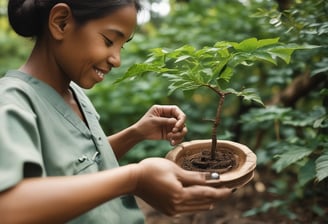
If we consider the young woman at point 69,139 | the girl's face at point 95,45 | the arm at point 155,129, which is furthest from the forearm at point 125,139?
the girl's face at point 95,45

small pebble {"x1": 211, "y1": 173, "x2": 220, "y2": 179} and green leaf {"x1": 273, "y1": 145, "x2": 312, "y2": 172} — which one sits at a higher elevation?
small pebble {"x1": 211, "y1": 173, "x2": 220, "y2": 179}

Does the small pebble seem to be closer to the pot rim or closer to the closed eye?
the pot rim

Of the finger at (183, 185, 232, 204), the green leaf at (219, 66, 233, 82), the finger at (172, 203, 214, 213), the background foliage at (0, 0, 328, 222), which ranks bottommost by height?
the background foliage at (0, 0, 328, 222)

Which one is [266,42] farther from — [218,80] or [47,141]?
[47,141]

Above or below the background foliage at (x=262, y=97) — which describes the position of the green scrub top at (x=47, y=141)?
above

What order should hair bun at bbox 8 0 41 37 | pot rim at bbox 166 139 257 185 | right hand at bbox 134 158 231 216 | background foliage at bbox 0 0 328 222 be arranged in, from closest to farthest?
right hand at bbox 134 158 231 216, pot rim at bbox 166 139 257 185, hair bun at bbox 8 0 41 37, background foliage at bbox 0 0 328 222

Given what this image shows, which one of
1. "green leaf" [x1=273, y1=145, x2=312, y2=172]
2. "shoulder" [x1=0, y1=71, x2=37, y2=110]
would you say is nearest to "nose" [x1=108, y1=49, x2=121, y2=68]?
"shoulder" [x1=0, y1=71, x2=37, y2=110]

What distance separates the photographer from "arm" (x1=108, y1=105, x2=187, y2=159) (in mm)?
1558

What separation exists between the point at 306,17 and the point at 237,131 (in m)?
1.61

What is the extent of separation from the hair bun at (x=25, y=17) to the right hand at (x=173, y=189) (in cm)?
62

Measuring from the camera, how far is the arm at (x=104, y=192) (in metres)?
0.97

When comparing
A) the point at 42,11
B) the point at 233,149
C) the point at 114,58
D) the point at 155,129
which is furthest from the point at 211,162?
the point at 42,11

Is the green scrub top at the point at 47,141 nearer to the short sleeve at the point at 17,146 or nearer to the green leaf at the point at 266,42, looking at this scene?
the short sleeve at the point at 17,146

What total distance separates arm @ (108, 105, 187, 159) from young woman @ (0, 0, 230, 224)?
1cm
